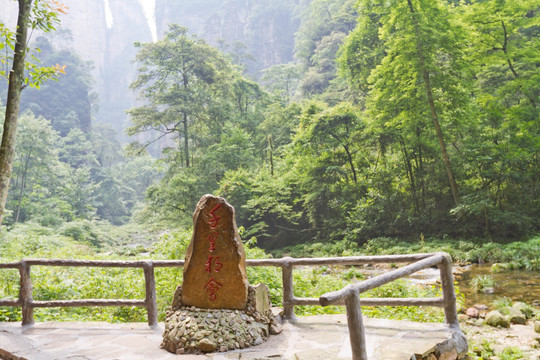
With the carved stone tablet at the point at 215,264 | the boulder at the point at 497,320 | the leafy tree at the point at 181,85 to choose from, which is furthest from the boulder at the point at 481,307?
the leafy tree at the point at 181,85

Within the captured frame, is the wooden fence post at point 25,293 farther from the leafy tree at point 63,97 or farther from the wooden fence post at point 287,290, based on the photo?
the leafy tree at point 63,97

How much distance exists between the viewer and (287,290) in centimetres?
402

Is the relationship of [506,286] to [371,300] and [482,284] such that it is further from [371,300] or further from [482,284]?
[371,300]

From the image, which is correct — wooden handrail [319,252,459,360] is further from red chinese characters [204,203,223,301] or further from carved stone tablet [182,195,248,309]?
red chinese characters [204,203,223,301]

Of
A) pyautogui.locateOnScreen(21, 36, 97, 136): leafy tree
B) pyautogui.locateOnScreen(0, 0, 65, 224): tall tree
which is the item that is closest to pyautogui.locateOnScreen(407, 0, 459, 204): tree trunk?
pyautogui.locateOnScreen(0, 0, 65, 224): tall tree

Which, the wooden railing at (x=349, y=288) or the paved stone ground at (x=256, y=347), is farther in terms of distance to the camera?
the paved stone ground at (x=256, y=347)

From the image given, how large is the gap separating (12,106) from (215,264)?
3483 mm

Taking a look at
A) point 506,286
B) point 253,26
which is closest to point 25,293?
point 506,286

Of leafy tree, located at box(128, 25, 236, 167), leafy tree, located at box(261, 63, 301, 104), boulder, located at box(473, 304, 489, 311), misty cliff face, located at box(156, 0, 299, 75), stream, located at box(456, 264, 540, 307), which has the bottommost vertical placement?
boulder, located at box(473, 304, 489, 311)

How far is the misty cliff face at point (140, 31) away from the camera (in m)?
59.3

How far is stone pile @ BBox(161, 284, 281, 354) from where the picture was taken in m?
3.29

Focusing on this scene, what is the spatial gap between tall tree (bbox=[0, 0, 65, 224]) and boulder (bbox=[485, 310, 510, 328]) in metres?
7.50

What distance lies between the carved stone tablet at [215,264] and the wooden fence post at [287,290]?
1.76ft

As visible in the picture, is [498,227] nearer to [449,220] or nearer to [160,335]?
[449,220]
